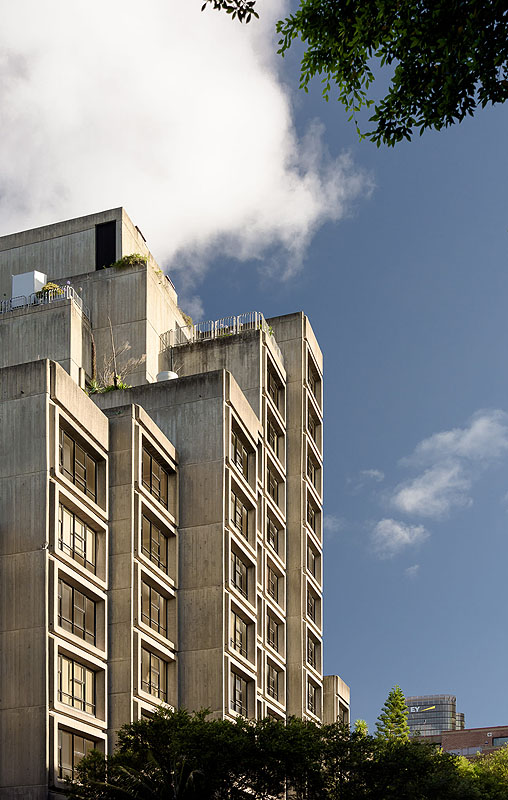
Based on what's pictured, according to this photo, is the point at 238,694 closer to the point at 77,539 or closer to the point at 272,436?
the point at 77,539

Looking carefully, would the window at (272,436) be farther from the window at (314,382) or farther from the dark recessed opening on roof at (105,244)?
the dark recessed opening on roof at (105,244)

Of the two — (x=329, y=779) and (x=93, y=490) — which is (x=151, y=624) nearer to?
(x=93, y=490)

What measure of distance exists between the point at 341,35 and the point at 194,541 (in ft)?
135

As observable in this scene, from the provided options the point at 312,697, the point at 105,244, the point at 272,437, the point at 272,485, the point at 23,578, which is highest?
the point at 105,244

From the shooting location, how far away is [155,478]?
53.9 meters

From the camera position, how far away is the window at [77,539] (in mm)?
44812

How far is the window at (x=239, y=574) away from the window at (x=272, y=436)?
11916mm

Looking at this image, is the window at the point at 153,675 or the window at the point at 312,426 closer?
the window at the point at 153,675

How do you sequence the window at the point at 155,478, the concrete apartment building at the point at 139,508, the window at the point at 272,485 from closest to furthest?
the concrete apartment building at the point at 139,508
the window at the point at 155,478
the window at the point at 272,485

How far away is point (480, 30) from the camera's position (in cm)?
1473

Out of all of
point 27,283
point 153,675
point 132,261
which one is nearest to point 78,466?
point 153,675

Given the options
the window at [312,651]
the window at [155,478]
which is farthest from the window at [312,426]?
the window at [155,478]

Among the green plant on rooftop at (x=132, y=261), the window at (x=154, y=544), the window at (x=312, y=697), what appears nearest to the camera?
the window at (x=154, y=544)

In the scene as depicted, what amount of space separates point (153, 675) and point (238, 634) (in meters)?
7.57
